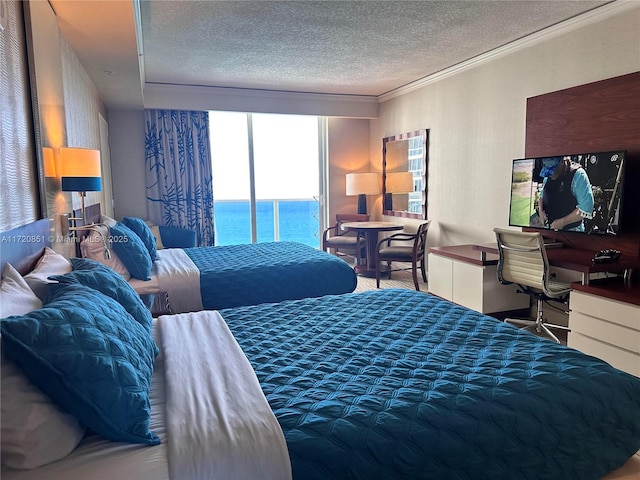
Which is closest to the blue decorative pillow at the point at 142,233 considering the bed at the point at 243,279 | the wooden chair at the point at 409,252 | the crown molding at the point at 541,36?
the bed at the point at 243,279

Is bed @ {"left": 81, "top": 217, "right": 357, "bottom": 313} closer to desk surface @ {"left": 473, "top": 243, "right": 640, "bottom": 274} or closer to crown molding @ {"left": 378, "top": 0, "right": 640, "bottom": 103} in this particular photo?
desk surface @ {"left": 473, "top": 243, "right": 640, "bottom": 274}

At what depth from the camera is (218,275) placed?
3311 millimetres

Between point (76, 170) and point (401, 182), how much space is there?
4239 mm

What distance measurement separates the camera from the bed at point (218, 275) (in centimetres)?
314

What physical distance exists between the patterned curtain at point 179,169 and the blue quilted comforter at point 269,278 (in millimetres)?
2310

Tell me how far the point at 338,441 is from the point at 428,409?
0.31 metres

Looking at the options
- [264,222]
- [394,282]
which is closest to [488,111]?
[394,282]

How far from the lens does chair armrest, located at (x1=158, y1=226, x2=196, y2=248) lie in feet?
18.7

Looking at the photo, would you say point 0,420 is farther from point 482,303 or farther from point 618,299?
point 482,303

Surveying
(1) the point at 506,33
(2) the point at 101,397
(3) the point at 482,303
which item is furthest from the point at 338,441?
(1) the point at 506,33

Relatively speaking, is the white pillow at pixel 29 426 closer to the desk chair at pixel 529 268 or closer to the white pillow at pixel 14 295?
the white pillow at pixel 14 295

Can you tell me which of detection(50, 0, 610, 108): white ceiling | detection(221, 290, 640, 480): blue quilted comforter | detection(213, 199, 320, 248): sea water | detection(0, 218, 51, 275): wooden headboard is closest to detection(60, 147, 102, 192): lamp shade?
detection(0, 218, 51, 275): wooden headboard

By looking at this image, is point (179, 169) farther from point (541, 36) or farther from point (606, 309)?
point (606, 309)

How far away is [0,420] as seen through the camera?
1043 millimetres
